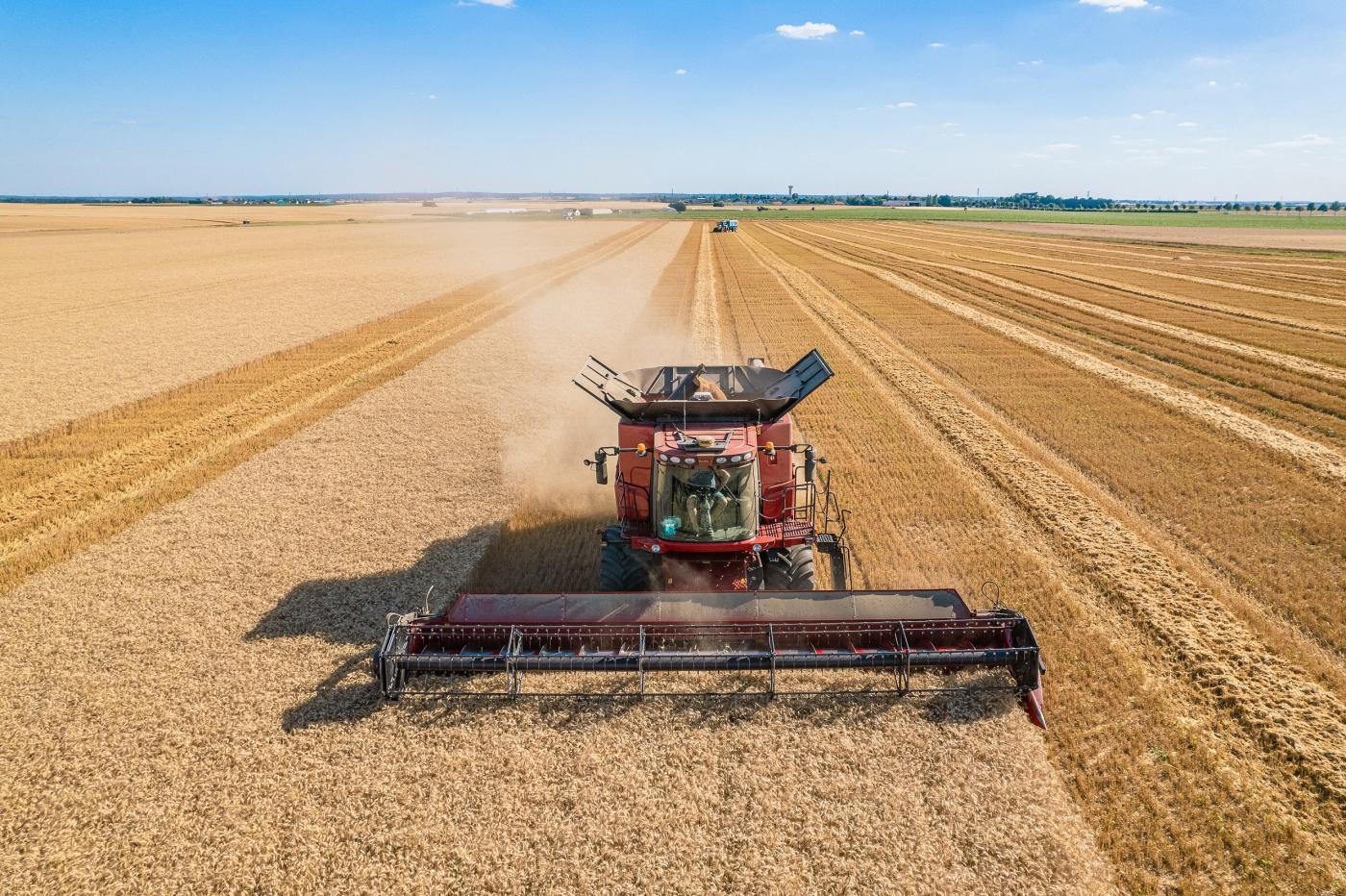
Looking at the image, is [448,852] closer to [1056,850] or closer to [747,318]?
[1056,850]

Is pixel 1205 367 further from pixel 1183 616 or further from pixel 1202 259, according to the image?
pixel 1202 259

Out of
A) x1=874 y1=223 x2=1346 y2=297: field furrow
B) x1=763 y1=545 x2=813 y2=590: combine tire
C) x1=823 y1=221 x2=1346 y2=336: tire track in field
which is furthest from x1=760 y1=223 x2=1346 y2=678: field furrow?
x1=874 y1=223 x2=1346 y2=297: field furrow

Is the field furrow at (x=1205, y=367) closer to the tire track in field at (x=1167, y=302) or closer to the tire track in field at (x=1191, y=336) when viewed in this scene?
the tire track in field at (x=1191, y=336)

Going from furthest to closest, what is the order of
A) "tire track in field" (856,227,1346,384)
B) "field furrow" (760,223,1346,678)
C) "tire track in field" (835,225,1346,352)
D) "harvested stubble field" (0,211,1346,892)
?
"tire track in field" (835,225,1346,352) → "tire track in field" (856,227,1346,384) → "field furrow" (760,223,1346,678) → "harvested stubble field" (0,211,1346,892)

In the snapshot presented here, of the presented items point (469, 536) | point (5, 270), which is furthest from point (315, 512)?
point (5, 270)

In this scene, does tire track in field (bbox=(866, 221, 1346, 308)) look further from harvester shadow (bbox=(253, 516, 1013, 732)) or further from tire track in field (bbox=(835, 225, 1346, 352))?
harvester shadow (bbox=(253, 516, 1013, 732))

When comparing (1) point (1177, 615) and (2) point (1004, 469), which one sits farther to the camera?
(2) point (1004, 469)
